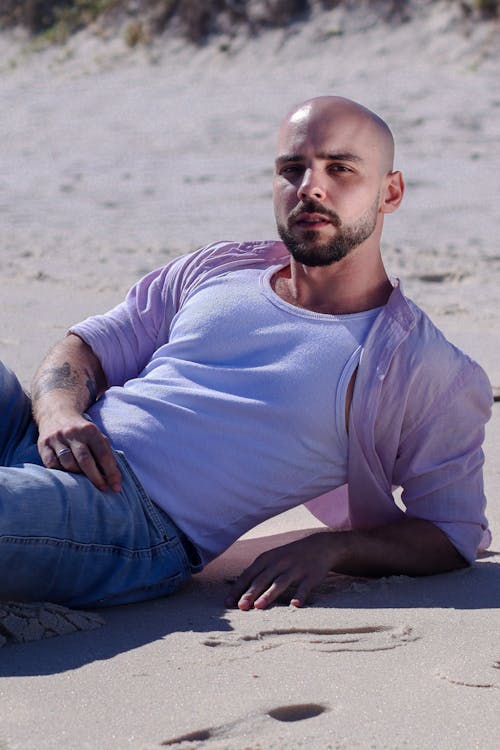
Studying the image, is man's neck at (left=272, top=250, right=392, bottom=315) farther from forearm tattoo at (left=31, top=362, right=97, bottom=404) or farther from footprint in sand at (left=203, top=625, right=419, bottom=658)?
footprint in sand at (left=203, top=625, right=419, bottom=658)

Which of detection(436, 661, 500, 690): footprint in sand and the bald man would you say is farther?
the bald man

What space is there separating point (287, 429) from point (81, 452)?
17.5 inches

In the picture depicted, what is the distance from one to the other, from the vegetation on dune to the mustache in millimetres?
9852

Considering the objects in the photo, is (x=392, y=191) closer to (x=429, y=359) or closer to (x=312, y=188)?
(x=312, y=188)

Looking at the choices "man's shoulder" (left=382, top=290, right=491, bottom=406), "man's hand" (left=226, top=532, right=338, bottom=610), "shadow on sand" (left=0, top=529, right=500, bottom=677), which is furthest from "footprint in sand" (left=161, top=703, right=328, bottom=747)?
"man's shoulder" (left=382, top=290, right=491, bottom=406)

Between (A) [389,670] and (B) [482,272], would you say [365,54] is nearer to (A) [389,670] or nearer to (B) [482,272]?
(B) [482,272]

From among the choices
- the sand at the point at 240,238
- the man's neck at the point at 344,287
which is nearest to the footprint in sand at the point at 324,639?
the sand at the point at 240,238

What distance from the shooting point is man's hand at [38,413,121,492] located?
276 centimetres

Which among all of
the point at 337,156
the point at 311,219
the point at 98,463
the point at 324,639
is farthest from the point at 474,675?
the point at 337,156

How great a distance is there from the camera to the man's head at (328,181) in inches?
118

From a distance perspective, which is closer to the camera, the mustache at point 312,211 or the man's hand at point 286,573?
the man's hand at point 286,573

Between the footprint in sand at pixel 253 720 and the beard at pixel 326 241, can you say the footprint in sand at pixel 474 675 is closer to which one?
the footprint in sand at pixel 253 720

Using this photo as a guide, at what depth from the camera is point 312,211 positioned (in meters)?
2.99

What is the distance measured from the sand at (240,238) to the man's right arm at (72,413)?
0.31 m
